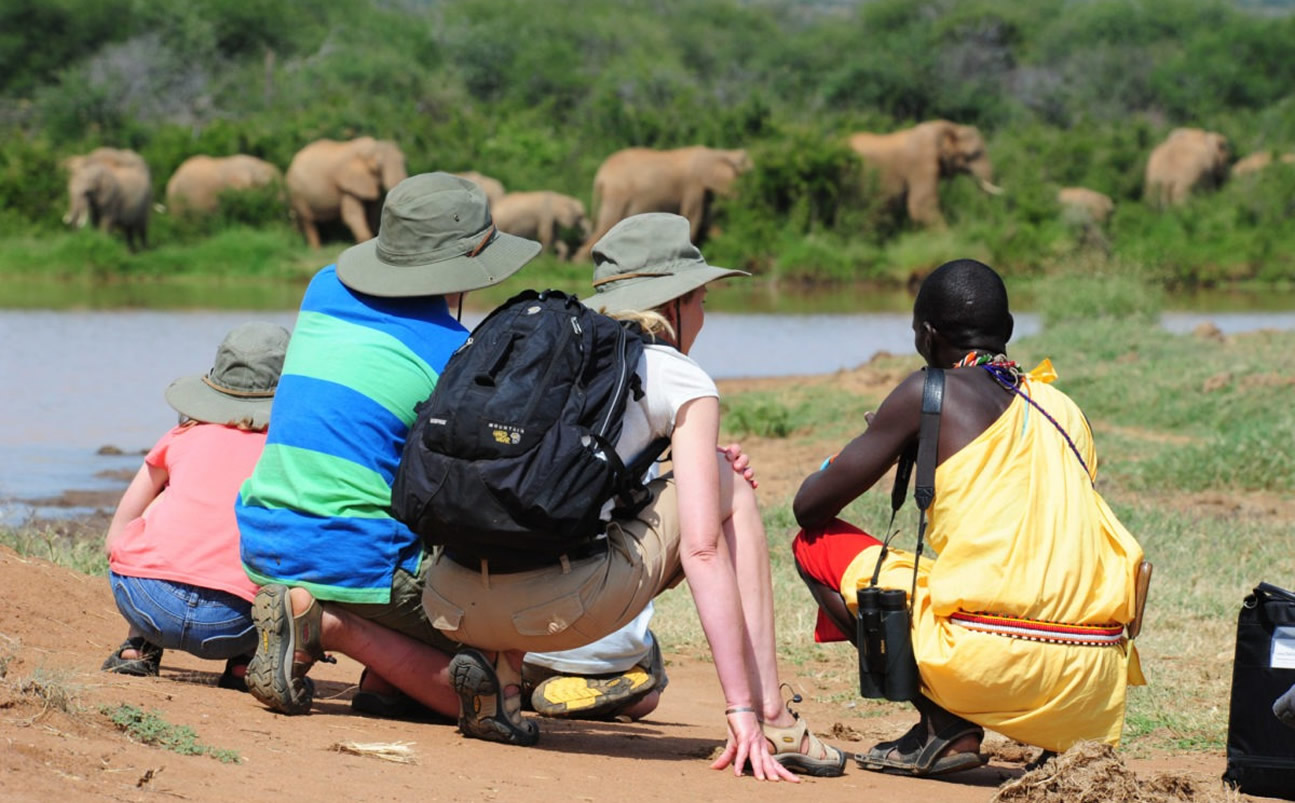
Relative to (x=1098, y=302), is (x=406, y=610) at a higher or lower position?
higher

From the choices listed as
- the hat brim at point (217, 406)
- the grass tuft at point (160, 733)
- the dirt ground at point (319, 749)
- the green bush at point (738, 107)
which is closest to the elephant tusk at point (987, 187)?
the green bush at point (738, 107)

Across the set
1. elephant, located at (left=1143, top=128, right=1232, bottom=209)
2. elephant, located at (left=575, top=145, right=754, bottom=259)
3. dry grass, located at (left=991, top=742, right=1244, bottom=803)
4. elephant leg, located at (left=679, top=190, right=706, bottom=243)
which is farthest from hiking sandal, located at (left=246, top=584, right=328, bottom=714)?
elephant, located at (left=1143, top=128, right=1232, bottom=209)

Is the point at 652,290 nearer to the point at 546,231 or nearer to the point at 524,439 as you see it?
the point at 524,439

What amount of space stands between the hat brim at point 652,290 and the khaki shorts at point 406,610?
0.71 metres

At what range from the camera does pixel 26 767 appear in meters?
2.96

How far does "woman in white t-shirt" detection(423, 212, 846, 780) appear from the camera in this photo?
3701 millimetres

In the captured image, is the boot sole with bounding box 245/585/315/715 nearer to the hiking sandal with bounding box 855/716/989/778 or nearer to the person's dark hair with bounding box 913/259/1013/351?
the hiking sandal with bounding box 855/716/989/778

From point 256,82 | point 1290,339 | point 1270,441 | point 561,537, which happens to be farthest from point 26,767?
point 256,82

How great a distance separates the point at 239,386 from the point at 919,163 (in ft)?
78.5

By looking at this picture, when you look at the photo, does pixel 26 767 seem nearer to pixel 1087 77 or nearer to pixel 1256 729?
pixel 1256 729

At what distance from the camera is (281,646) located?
392 centimetres

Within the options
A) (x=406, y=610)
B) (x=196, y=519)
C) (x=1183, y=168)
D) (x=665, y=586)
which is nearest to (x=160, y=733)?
(x=406, y=610)

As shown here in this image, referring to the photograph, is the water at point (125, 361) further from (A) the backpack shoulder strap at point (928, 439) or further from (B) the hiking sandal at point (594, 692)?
(A) the backpack shoulder strap at point (928, 439)

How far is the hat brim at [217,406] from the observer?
450 cm
